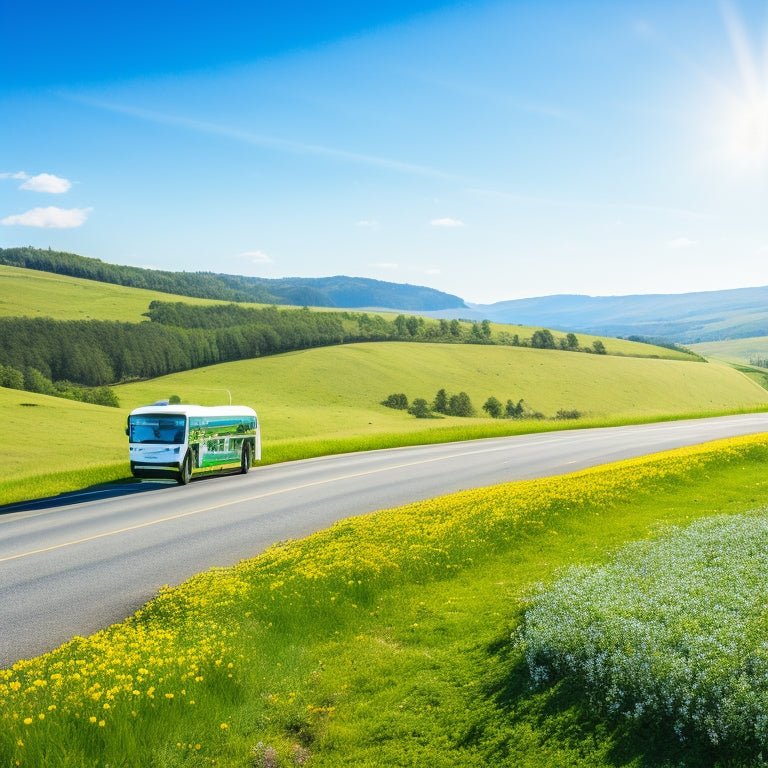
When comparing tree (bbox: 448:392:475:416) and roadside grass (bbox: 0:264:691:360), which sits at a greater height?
roadside grass (bbox: 0:264:691:360)

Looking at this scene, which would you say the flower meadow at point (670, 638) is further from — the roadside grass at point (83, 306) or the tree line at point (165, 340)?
the roadside grass at point (83, 306)

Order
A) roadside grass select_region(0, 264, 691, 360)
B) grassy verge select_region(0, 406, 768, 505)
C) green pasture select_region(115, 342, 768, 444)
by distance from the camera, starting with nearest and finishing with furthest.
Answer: grassy verge select_region(0, 406, 768, 505) → green pasture select_region(115, 342, 768, 444) → roadside grass select_region(0, 264, 691, 360)

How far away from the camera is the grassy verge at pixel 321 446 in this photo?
1143 inches

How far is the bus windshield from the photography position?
27.9 metres

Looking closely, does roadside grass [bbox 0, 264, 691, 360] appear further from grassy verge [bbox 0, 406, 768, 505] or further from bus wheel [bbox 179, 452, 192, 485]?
bus wheel [bbox 179, 452, 192, 485]

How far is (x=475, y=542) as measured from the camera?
1393cm

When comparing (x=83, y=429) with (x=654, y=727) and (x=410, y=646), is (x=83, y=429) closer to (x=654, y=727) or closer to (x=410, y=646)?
(x=410, y=646)

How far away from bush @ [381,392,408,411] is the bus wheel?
6647 centimetres

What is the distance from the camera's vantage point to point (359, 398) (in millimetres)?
99312

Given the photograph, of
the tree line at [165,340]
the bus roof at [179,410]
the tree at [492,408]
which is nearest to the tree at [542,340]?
the tree line at [165,340]

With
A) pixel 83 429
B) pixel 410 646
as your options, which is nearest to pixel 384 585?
pixel 410 646

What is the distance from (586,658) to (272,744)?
364cm

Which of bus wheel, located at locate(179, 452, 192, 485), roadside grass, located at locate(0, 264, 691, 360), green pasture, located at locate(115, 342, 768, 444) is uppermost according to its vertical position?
roadside grass, located at locate(0, 264, 691, 360)

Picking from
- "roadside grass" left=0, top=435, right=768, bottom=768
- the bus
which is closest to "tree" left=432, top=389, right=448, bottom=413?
the bus
